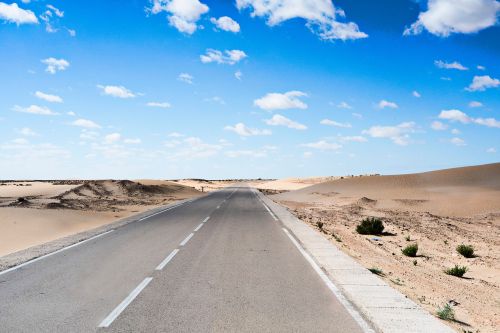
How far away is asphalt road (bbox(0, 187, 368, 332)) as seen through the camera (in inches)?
254

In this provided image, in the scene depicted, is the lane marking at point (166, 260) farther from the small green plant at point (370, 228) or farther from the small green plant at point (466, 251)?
the small green plant at point (370, 228)

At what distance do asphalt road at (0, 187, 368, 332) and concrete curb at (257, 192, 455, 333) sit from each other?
1.39ft

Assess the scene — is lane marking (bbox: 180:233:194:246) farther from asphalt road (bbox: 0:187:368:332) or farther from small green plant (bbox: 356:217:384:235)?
small green plant (bbox: 356:217:384:235)

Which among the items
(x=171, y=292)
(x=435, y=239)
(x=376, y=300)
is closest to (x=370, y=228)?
(x=435, y=239)

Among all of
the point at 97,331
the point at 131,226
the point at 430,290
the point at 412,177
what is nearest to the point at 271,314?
the point at 97,331

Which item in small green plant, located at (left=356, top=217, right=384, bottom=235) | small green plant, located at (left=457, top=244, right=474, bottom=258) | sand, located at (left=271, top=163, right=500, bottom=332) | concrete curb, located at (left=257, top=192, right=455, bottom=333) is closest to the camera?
concrete curb, located at (left=257, top=192, right=455, bottom=333)

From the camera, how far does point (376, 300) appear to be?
780cm

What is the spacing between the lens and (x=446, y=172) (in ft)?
230

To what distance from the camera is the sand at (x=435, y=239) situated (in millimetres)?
9680

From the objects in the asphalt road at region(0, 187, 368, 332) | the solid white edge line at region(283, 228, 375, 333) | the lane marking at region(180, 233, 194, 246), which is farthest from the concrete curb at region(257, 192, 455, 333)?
the lane marking at region(180, 233, 194, 246)

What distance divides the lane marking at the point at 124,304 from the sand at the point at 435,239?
553 cm

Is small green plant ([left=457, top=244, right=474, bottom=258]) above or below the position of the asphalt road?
below

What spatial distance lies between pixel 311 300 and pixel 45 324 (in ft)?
14.6

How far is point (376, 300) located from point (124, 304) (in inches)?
180
